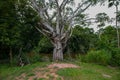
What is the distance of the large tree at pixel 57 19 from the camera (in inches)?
717

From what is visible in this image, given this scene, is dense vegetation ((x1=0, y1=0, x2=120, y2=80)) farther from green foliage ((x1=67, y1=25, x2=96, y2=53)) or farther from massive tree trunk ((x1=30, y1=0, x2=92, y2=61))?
green foliage ((x1=67, y1=25, x2=96, y2=53))

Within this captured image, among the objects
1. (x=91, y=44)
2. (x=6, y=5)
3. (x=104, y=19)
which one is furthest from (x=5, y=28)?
(x=91, y=44)

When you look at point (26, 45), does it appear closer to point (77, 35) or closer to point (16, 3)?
point (16, 3)

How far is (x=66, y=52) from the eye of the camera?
26.7m

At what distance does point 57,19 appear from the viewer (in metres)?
18.8

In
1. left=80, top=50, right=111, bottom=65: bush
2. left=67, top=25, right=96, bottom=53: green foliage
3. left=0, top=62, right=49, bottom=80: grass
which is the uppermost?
left=67, top=25, right=96, bottom=53: green foliage

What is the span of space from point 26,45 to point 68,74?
9.89 m

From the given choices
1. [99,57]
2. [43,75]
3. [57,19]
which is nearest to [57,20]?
[57,19]

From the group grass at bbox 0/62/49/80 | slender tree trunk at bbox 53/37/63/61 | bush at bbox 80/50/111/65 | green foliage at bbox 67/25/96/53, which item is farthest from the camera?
green foliage at bbox 67/25/96/53

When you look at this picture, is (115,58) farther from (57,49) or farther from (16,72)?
(16,72)

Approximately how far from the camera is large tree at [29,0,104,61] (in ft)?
59.7

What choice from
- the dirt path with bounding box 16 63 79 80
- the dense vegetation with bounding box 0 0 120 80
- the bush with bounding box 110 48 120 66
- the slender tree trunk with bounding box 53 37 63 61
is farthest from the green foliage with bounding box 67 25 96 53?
the dirt path with bounding box 16 63 79 80

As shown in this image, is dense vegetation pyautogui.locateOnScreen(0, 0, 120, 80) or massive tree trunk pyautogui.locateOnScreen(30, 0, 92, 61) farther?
massive tree trunk pyautogui.locateOnScreen(30, 0, 92, 61)

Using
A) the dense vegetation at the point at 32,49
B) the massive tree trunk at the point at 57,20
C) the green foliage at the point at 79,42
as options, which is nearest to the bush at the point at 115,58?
the dense vegetation at the point at 32,49
